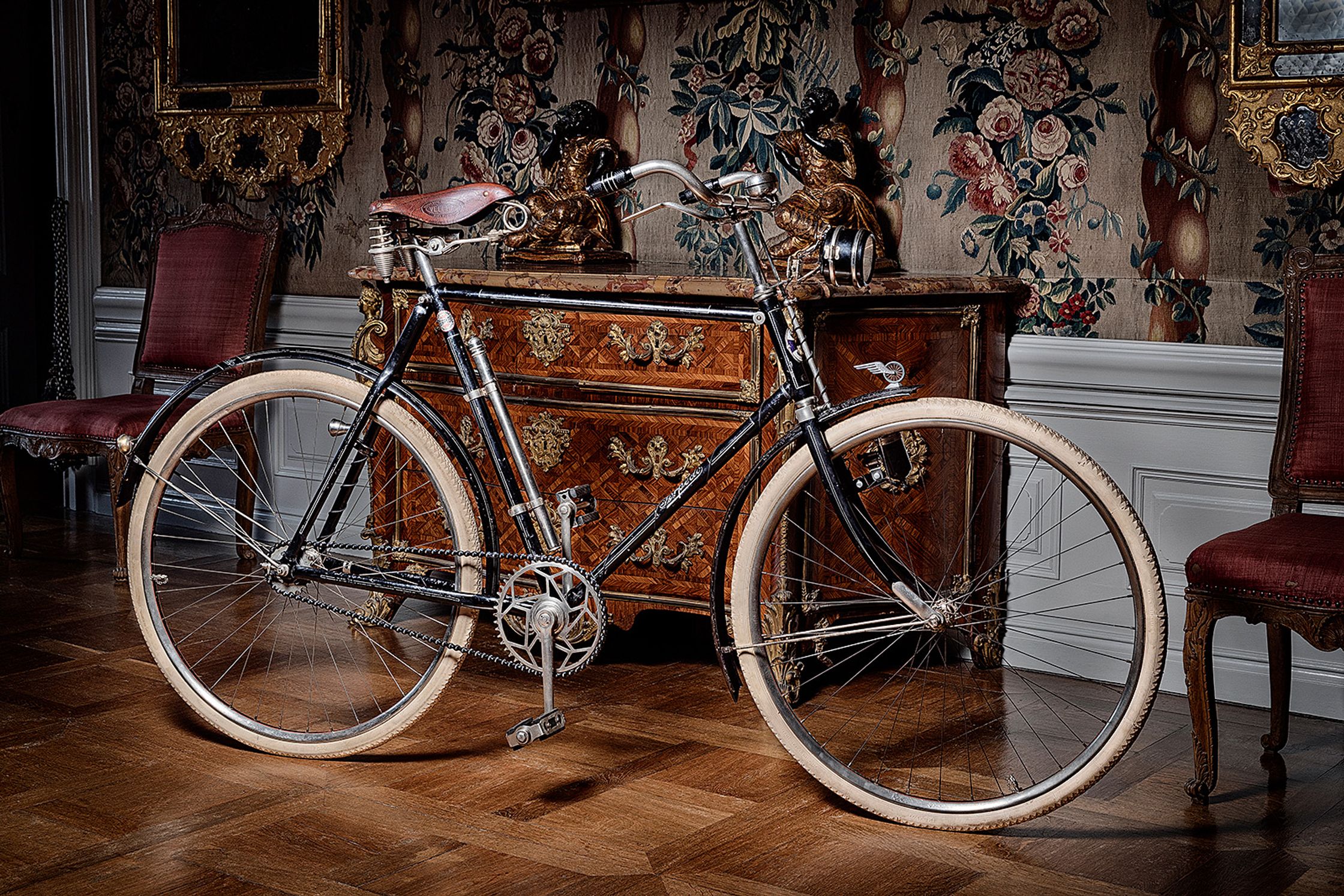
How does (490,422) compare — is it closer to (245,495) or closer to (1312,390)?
(1312,390)

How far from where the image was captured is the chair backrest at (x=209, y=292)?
14.3 ft

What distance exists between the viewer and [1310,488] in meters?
2.69

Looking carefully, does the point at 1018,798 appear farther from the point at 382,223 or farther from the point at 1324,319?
the point at 382,223

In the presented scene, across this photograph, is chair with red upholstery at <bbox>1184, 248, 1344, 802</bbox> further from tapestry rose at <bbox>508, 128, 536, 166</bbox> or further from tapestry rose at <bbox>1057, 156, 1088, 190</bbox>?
tapestry rose at <bbox>508, 128, 536, 166</bbox>

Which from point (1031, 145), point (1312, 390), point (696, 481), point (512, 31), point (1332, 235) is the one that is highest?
point (512, 31)

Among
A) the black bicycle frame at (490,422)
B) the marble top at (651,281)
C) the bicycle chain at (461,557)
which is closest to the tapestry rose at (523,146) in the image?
the marble top at (651,281)

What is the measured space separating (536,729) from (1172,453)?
5.26ft

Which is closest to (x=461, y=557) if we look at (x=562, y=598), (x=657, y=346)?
(x=562, y=598)

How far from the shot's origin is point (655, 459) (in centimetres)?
310

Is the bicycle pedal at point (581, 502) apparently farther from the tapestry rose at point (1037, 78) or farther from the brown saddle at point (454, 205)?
the tapestry rose at point (1037, 78)

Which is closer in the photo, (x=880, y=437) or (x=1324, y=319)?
(x=880, y=437)

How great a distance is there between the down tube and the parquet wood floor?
394 millimetres

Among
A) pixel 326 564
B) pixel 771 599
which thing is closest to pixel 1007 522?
pixel 771 599

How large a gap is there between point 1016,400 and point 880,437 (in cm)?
117
